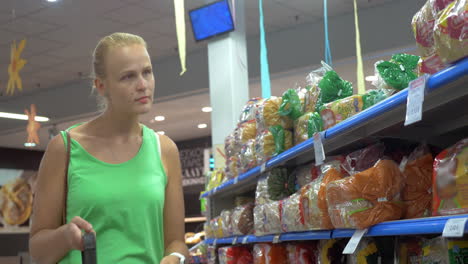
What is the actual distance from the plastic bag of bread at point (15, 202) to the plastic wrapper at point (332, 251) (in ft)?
45.2

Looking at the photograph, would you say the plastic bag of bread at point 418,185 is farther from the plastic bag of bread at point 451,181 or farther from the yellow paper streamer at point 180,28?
the yellow paper streamer at point 180,28

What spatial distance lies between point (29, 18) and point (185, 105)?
12.9 ft

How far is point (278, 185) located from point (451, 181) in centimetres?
163

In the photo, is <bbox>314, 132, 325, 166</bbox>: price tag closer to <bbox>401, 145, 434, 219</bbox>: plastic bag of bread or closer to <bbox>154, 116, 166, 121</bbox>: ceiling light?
<bbox>401, 145, 434, 219</bbox>: plastic bag of bread

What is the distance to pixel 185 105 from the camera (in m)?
11.3

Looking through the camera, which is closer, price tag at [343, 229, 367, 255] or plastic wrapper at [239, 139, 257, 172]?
price tag at [343, 229, 367, 255]

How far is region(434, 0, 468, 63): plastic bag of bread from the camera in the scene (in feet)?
5.04

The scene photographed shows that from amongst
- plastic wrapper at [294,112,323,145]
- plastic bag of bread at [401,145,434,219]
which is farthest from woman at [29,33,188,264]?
plastic wrapper at [294,112,323,145]

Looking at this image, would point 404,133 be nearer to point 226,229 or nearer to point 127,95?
point 127,95

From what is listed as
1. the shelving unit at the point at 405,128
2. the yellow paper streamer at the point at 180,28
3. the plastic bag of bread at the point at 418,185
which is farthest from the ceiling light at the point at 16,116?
the plastic bag of bread at the point at 418,185

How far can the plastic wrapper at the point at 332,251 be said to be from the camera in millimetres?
2672

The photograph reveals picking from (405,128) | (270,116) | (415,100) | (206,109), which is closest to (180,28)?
(270,116)

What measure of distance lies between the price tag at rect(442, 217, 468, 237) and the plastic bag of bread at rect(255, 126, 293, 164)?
1.64 metres

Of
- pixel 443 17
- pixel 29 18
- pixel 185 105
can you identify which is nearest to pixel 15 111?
pixel 185 105
